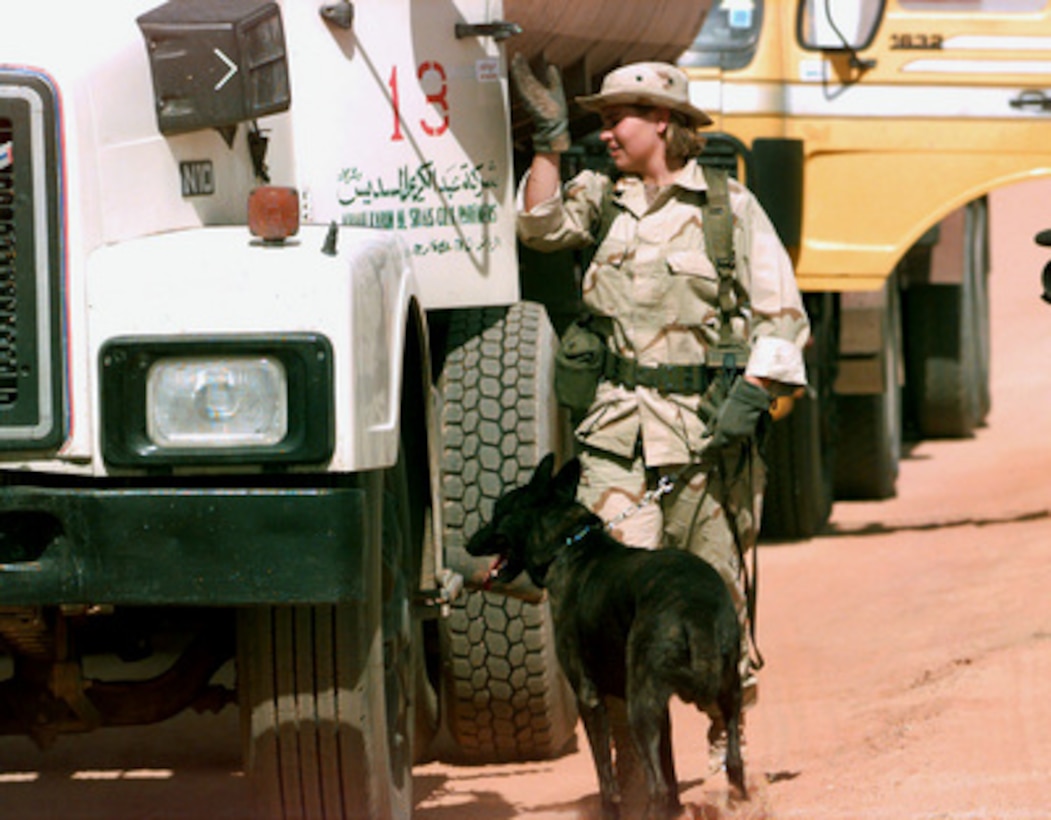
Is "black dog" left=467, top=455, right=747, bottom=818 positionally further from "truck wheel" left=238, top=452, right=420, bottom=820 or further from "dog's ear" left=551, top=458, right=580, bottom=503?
"truck wheel" left=238, top=452, right=420, bottom=820

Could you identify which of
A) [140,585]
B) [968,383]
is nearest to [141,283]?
[140,585]

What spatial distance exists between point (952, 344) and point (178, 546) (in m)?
10.7

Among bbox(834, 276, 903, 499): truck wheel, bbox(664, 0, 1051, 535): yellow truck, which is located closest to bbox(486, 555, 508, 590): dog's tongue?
bbox(664, 0, 1051, 535): yellow truck

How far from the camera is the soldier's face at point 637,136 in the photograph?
6512 mm

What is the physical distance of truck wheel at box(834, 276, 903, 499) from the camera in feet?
43.1

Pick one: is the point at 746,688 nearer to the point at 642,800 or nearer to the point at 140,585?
the point at 642,800

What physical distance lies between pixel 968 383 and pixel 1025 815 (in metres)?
10.0

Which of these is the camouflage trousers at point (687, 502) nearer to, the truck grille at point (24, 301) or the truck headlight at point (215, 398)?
the truck headlight at point (215, 398)

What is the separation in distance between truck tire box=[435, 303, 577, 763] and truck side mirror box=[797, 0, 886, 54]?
176 inches

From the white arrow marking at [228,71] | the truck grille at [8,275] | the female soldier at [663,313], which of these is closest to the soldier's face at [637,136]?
the female soldier at [663,313]

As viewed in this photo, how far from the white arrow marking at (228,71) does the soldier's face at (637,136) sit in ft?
5.29

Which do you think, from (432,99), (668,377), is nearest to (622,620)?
(668,377)

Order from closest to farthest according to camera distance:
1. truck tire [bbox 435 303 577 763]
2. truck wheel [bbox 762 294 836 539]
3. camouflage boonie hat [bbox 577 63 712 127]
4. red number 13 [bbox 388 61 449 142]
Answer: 1. red number 13 [bbox 388 61 449 142]
2. camouflage boonie hat [bbox 577 63 712 127]
3. truck tire [bbox 435 303 577 763]
4. truck wheel [bbox 762 294 836 539]

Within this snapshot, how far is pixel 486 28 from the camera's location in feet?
21.5
